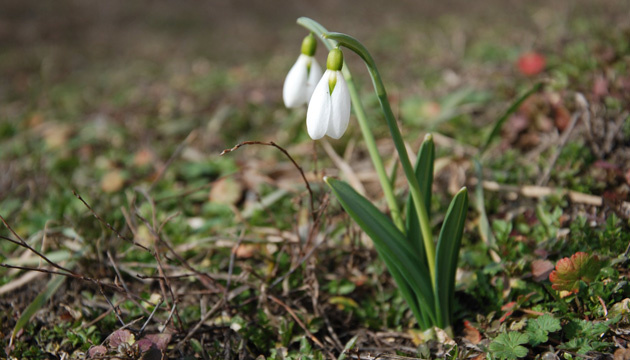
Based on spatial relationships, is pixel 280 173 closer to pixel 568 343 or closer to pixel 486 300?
pixel 486 300

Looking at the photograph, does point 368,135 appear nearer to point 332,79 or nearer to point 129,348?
point 332,79

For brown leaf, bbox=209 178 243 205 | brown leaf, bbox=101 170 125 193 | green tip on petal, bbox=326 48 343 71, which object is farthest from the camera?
brown leaf, bbox=101 170 125 193

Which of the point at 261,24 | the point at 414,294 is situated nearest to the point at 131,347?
the point at 414,294

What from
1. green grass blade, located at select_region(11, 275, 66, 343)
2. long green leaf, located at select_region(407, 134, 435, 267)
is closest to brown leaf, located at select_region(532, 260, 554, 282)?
long green leaf, located at select_region(407, 134, 435, 267)

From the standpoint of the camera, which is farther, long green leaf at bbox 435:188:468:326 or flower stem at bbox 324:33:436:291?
long green leaf at bbox 435:188:468:326

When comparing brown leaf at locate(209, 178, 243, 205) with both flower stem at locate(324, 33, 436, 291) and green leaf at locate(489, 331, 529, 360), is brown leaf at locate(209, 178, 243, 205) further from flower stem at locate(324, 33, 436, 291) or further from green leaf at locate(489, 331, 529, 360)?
green leaf at locate(489, 331, 529, 360)

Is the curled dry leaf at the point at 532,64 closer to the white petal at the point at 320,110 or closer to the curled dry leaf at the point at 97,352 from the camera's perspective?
the white petal at the point at 320,110

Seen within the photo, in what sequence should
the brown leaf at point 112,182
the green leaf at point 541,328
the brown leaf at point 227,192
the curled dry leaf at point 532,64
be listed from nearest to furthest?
1. the green leaf at point 541,328
2. the brown leaf at point 227,192
3. the brown leaf at point 112,182
4. the curled dry leaf at point 532,64

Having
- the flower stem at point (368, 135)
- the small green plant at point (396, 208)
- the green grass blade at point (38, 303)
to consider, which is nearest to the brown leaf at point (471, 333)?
the small green plant at point (396, 208)
